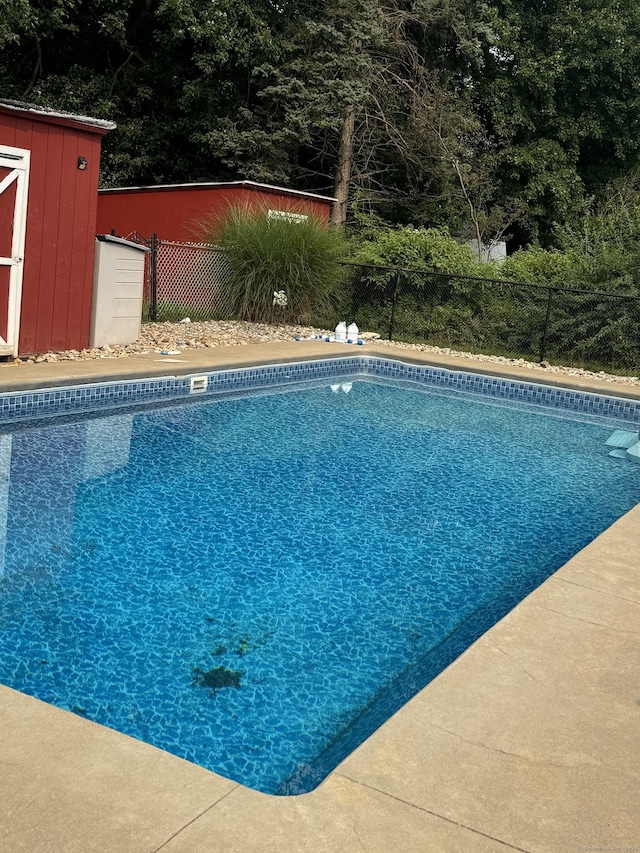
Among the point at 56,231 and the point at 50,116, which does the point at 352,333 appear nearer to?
the point at 56,231

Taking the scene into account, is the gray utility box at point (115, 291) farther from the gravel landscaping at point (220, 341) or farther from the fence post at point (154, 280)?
the fence post at point (154, 280)

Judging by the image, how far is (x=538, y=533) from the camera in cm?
508

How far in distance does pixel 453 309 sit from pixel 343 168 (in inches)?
268

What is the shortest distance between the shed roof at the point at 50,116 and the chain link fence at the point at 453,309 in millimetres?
2792

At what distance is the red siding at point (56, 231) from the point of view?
7.89 m

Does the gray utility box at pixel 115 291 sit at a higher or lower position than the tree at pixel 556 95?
lower

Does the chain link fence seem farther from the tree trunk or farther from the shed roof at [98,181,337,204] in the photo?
the tree trunk

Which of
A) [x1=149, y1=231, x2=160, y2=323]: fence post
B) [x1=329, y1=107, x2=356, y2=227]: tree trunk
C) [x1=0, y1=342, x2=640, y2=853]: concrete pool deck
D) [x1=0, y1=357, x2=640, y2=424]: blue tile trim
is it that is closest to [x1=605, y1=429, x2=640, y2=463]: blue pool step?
[x1=0, y1=357, x2=640, y2=424]: blue tile trim

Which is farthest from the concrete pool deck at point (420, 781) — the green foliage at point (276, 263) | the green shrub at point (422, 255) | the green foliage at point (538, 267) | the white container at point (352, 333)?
the green foliage at point (538, 267)

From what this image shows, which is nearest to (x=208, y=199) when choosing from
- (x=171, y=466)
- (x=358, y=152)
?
(x=358, y=152)

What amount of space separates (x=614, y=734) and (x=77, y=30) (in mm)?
17909

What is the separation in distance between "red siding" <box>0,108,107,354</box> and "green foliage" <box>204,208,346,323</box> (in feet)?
11.4

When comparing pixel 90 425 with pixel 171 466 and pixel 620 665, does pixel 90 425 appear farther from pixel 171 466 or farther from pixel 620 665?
pixel 620 665

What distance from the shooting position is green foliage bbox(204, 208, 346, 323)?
1176 centimetres
